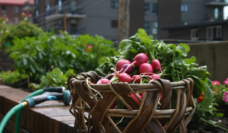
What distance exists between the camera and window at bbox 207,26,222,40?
28.8 metres

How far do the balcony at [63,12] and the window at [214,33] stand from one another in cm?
1613

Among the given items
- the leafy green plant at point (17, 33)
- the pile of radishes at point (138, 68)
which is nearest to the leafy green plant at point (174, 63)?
the pile of radishes at point (138, 68)

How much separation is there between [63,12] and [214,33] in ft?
66.2

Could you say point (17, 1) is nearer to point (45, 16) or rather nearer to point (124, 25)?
point (45, 16)

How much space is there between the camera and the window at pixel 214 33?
94.5 ft

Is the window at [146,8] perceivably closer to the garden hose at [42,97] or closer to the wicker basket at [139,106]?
the garden hose at [42,97]

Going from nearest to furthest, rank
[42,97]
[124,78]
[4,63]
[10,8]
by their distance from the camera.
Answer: [124,78] → [42,97] → [4,63] → [10,8]

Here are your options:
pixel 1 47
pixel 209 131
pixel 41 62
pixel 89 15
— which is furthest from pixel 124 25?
pixel 89 15

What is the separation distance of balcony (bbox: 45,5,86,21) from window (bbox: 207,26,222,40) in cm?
1613

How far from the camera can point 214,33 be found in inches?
1153

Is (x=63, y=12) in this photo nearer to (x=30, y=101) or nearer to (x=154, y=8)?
(x=154, y=8)

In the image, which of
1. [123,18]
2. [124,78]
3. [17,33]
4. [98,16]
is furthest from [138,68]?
[98,16]

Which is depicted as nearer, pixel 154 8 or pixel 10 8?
pixel 154 8

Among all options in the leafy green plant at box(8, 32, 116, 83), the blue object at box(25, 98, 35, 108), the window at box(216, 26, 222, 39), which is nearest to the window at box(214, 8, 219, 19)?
the window at box(216, 26, 222, 39)
